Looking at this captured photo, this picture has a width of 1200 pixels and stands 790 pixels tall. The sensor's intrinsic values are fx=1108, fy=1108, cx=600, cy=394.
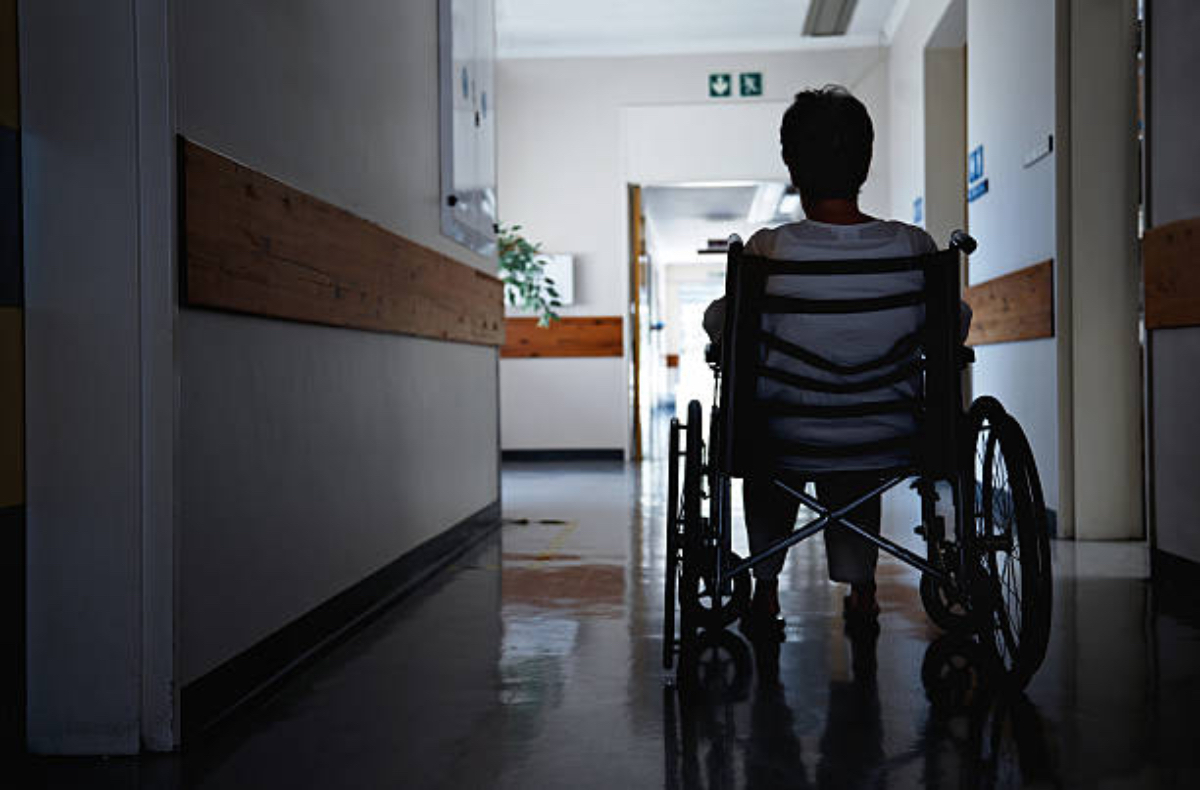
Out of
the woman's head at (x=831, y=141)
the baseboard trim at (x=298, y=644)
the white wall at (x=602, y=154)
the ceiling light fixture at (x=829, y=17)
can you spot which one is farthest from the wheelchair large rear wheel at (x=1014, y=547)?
the white wall at (x=602, y=154)

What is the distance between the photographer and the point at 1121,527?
4.02 metres

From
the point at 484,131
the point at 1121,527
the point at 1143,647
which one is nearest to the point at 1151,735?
the point at 1143,647

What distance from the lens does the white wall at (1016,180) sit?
4137 millimetres

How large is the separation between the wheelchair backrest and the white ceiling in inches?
215

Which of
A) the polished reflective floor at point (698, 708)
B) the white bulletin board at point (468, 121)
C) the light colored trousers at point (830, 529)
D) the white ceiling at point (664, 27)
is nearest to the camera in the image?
the polished reflective floor at point (698, 708)

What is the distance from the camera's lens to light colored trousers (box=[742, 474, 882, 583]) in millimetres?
2418

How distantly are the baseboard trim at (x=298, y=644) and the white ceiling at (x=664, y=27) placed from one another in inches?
181

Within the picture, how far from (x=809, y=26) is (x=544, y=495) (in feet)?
12.3

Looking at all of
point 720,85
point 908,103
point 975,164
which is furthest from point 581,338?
point 975,164

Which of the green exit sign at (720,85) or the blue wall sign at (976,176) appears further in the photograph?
the green exit sign at (720,85)

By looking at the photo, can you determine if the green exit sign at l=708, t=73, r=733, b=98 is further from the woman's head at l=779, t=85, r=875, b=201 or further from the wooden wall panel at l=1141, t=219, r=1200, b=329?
the woman's head at l=779, t=85, r=875, b=201

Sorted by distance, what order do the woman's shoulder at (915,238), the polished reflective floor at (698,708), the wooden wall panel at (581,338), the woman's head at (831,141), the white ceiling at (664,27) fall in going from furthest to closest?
the wooden wall panel at (581,338) → the white ceiling at (664,27) → the woman's head at (831,141) → the woman's shoulder at (915,238) → the polished reflective floor at (698,708)

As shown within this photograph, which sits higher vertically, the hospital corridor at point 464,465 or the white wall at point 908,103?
the white wall at point 908,103

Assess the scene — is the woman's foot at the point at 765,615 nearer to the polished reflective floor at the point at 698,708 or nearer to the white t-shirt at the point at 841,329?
the polished reflective floor at the point at 698,708
